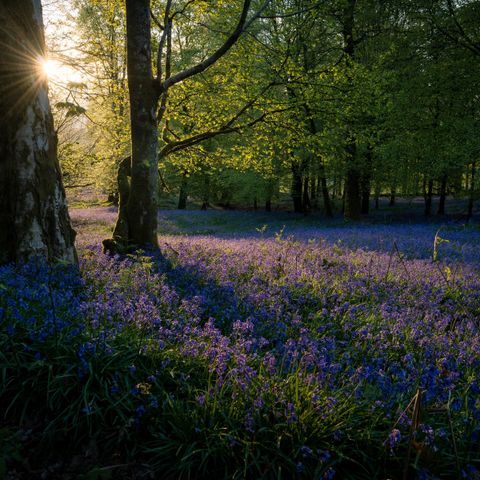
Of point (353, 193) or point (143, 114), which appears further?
point (353, 193)

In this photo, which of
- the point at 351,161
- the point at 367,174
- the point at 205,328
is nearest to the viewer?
the point at 205,328

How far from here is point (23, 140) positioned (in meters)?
5.69

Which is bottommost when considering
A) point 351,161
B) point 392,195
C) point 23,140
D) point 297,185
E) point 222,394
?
point 222,394

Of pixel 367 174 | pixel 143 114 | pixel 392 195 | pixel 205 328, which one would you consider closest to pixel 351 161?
pixel 367 174

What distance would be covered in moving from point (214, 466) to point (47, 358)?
5.55 ft

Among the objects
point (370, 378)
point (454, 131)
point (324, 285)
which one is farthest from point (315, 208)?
point (370, 378)

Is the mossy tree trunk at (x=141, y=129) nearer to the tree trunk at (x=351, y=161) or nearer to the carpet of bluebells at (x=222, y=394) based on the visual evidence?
the carpet of bluebells at (x=222, y=394)

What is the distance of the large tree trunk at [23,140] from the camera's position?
18.6 feet

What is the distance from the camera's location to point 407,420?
8.64ft

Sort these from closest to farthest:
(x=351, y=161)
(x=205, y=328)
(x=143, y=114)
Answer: (x=205, y=328) → (x=143, y=114) → (x=351, y=161)

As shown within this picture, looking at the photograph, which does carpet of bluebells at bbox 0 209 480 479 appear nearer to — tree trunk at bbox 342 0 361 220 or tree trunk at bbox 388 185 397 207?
tree trunk at bbox 342 0 361 220

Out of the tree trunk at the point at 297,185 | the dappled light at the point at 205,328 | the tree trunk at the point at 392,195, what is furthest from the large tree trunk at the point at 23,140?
the tree trunk at the point at 392,195

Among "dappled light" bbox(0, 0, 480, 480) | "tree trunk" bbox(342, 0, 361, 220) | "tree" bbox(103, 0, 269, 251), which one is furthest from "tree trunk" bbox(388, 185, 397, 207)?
"tree" bbox(103, 0, 269, 251)

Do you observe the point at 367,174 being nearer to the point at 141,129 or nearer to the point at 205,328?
the point at 141,129
